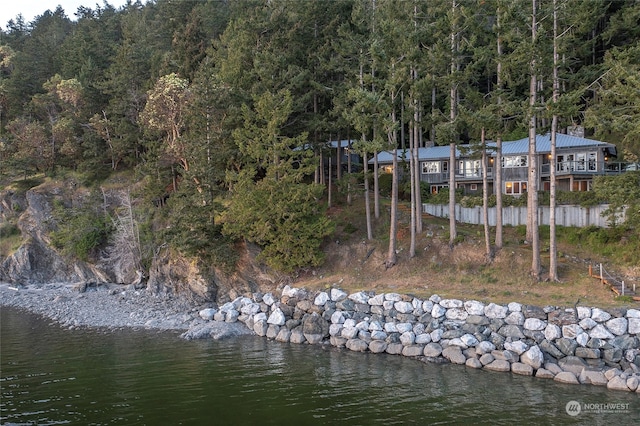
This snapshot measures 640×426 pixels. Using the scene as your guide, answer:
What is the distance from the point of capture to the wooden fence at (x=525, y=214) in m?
27.5

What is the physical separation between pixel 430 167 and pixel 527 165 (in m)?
9.05

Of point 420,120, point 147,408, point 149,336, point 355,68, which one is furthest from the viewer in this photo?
point 355,68

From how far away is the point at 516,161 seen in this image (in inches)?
1555

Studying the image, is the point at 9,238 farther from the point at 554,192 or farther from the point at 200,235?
the point at 554,192

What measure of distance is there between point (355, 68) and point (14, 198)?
38.5 meters

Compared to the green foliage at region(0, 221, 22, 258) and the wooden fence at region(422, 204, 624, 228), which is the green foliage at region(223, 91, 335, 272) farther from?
the green foliage at region(0, 221, 22, 258)

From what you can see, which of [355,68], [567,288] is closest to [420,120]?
[355,68]

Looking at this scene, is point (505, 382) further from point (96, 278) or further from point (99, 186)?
point (99, 186)

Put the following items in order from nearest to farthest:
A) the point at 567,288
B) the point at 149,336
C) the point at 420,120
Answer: the point at 567,288 → the point at 149,336 → the point at 420,120

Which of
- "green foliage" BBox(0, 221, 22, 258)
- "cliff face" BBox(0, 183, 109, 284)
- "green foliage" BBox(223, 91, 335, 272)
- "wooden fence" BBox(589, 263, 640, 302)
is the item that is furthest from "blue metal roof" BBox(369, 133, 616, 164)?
"green foliage" BBox(0, 221, 22, 258)

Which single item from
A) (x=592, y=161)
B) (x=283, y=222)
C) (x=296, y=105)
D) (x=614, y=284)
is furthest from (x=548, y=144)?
(x=283, y=222)

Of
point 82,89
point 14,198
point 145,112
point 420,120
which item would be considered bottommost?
point 14,198

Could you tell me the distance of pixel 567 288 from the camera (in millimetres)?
22078

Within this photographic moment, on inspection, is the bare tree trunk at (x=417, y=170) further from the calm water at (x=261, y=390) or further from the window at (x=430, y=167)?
the window at (x=430, y=167)
